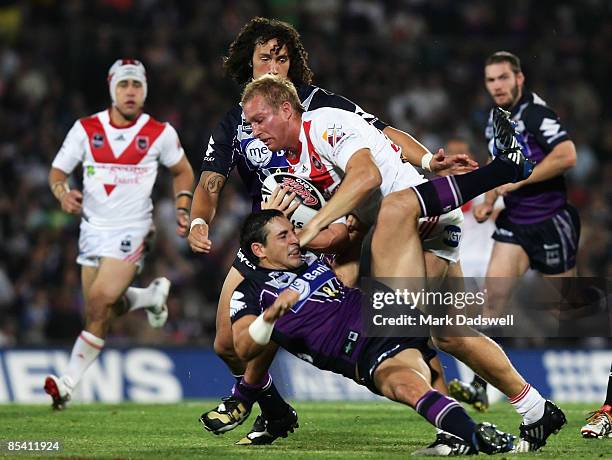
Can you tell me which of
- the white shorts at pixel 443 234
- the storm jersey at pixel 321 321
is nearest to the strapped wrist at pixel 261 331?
the storm jersey at pixel 321 321

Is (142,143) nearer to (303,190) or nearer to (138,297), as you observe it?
(138,297)

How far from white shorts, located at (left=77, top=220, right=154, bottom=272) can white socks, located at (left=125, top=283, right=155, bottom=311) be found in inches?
19.0

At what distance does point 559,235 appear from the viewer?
35.1 ft

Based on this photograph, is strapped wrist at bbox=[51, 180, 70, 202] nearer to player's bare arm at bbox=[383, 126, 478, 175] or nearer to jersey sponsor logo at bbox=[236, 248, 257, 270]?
jersey sponsor logo at bbox=[236, 248, 257, 270]

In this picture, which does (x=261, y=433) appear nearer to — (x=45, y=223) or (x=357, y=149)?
(x=357, y=149)

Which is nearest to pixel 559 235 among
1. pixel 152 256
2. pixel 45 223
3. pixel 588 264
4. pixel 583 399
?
pixel 583 399

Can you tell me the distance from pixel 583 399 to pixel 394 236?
6.91m

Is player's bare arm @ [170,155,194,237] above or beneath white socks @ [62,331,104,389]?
above

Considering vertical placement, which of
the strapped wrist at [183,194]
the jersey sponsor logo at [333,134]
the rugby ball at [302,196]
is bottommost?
the strapped wrist at [183,194]

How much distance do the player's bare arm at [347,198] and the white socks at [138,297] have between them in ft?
16.3

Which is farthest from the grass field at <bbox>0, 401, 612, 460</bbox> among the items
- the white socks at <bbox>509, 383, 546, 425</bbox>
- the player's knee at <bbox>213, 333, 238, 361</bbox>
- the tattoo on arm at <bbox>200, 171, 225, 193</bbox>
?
the tattoo on arm at <bbox>200, 171, 225, 193</bbox>

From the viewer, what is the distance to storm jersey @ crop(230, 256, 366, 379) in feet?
22.7

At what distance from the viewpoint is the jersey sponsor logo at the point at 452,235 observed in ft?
25.8
